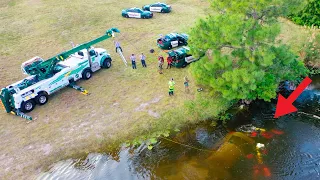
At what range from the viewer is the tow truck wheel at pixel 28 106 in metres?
23.7

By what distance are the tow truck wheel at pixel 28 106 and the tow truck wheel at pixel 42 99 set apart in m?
0.38

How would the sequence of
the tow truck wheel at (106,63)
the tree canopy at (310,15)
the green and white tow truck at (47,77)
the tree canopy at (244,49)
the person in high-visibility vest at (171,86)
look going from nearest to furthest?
the tree canopy at (244,49)
the green and white tow truck at (47,77)
the person in high-visibility vest at (171,86)
the tow truck wheel at (106,63)
the tree canopy at (310,15)

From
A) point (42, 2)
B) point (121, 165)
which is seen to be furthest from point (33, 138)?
point (42, 2)

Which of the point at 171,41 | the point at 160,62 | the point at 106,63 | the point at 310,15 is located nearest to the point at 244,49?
the point at 160,62

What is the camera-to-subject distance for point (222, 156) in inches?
779

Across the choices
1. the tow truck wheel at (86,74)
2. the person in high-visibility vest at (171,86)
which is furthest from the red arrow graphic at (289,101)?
the tow truck wheel at (86,74)

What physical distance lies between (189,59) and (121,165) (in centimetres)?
1258

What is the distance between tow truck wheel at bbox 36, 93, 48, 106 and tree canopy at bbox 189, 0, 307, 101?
11.5 meters

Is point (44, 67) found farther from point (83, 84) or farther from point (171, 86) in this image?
point (171, 86)

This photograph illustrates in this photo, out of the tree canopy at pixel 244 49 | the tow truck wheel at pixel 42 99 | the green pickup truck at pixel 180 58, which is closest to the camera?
the tree canopy at pixel 244 49

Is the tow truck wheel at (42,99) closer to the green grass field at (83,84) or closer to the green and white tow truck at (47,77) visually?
the green and white tow truck at (47,77)

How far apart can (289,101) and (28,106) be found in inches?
775

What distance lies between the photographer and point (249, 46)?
21.8 m

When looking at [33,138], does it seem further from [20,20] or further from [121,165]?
[20,20]
